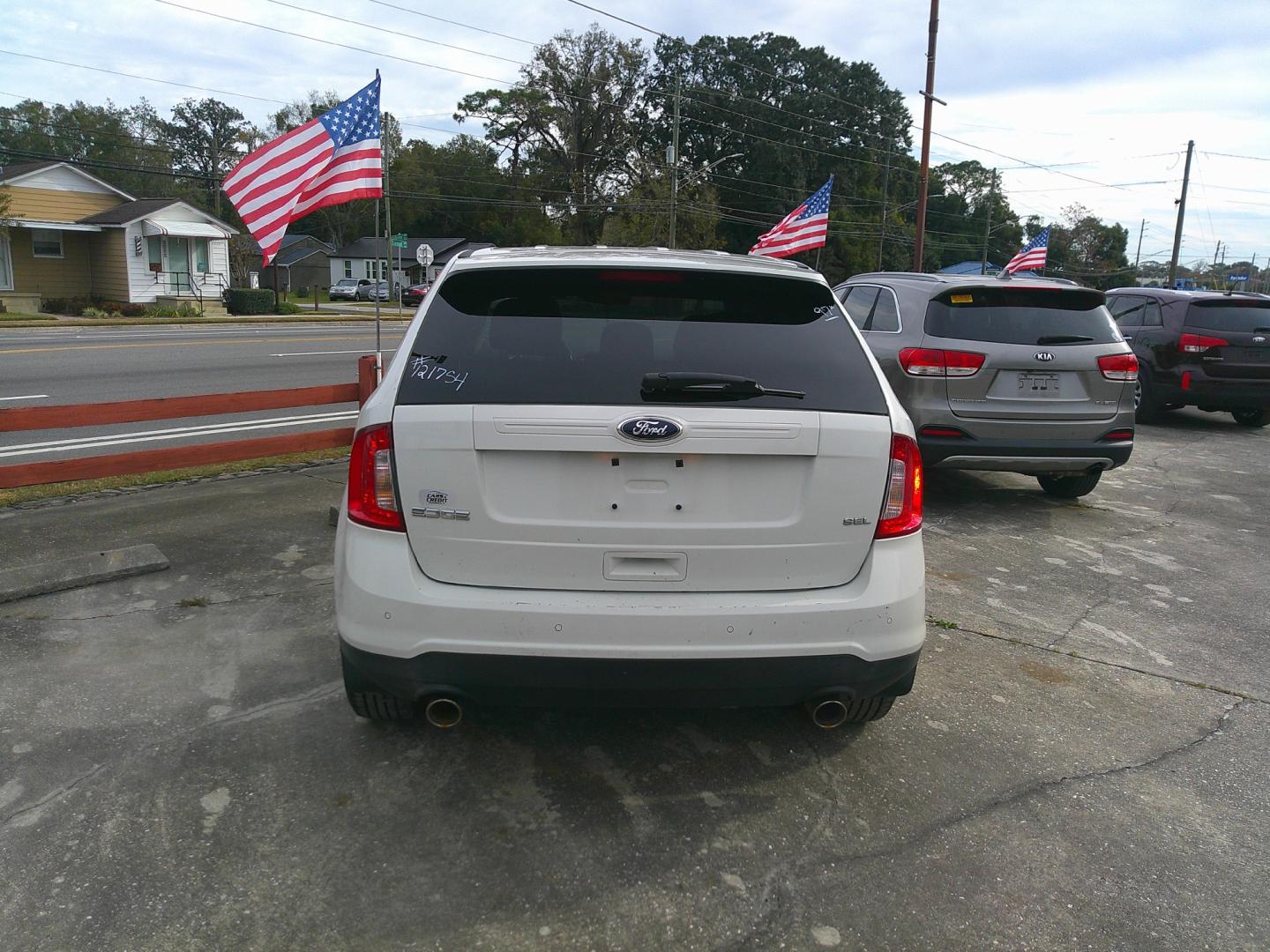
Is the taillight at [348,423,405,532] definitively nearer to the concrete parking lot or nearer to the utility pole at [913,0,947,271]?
the concrete parking lot

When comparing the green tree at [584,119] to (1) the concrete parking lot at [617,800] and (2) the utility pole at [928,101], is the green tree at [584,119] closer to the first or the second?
(2) the utility pole at [928,101]

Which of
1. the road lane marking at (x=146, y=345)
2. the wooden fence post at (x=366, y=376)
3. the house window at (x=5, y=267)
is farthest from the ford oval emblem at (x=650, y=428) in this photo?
the house window at (x=5, y=267)

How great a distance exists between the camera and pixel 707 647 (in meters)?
2.80

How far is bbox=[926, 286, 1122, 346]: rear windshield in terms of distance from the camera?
6.75m

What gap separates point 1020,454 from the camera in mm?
6688

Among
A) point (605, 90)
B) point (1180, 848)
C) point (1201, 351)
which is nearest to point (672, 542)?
point (1180, 848)

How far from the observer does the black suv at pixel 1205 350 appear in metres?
10.7

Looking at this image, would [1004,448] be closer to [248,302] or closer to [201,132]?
[248,302]

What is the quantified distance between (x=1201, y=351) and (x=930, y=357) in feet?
19.9

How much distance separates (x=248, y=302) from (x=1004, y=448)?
36974 millimetres

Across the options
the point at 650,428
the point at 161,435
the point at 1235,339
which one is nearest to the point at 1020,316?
the point at 650,428

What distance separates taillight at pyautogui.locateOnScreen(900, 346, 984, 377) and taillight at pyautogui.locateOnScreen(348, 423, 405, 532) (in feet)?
15.9

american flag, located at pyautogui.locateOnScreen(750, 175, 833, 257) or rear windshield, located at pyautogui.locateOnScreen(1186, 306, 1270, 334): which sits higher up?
american flag, located at pyautogui.locateOnScreen(750, 175, 833, 257)

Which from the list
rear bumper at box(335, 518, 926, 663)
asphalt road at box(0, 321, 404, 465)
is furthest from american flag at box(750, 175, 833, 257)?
rear bumper at box(335, 518, 926, 663)
